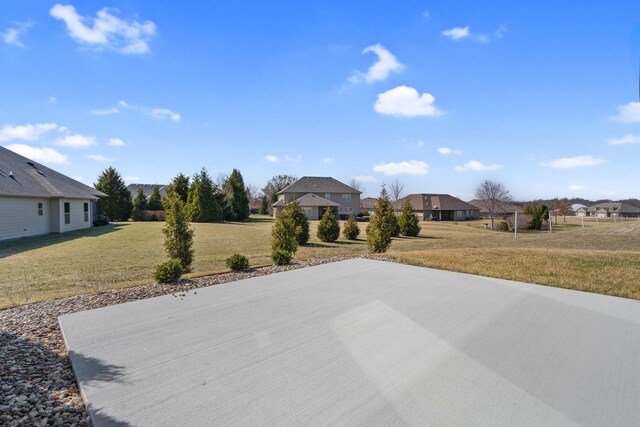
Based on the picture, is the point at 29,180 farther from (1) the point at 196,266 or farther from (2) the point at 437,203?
(2) the point at 437,203

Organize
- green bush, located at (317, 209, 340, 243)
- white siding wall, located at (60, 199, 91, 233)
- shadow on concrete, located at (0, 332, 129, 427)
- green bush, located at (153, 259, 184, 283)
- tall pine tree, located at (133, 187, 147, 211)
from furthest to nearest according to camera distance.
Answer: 1. tall pine tree, located at (133, 187, 147, 211)
2. white siding wall, located at (60, 199, 91, 233)
3. green bush, located at (317, 209, 340, 243)
4. green bush, located at (153, 259, 184, 283)
5. shadow on concrete, located at (0, 332, 129, 427)

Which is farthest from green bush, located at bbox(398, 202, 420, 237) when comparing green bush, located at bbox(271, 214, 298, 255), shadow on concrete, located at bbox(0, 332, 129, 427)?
shadow on concrete, located at bbox(0, 332, 129, 427)

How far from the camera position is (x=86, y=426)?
8.70 feet

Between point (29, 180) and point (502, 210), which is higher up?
point (29, 180)

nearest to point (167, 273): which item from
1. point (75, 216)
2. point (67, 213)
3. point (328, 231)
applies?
point (328, 231)

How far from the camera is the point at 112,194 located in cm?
3225

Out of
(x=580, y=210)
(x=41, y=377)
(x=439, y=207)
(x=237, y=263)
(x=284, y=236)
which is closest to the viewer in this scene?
(x=41, y=377)

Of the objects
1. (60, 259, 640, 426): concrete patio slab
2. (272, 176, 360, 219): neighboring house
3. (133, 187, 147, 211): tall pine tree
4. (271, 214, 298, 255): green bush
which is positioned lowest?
(60, 259, 640, 426): concrete patio slab

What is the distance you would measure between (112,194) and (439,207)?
142 feet

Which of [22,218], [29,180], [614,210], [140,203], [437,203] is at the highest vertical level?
[29,180]

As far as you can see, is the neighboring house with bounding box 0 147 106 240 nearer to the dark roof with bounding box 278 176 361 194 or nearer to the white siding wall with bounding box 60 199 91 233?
the white siding wall with bounding box 60 199 91 233

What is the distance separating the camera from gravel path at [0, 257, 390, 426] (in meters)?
2.76

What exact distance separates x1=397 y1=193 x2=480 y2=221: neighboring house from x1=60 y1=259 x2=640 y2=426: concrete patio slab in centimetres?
4834

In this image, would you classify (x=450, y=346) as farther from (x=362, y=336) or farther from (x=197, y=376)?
(x=197, y=376)
